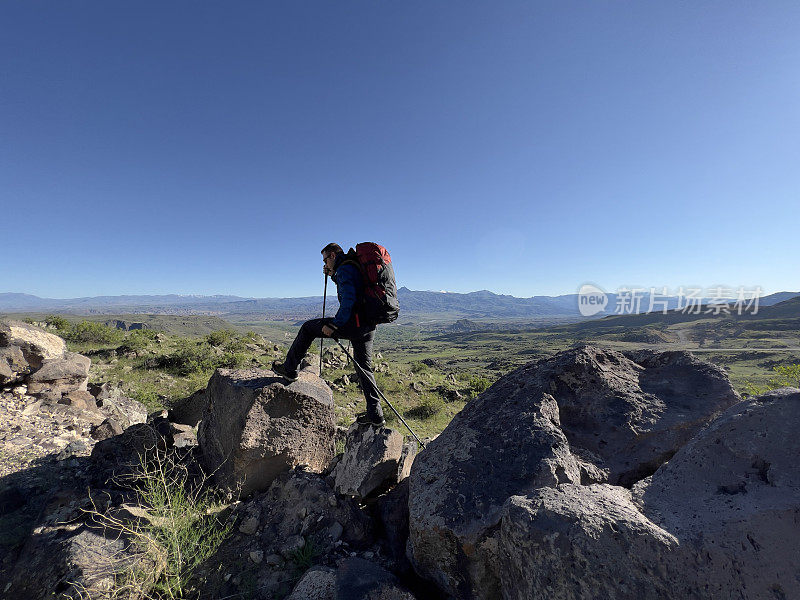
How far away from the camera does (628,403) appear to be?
4.12 metres

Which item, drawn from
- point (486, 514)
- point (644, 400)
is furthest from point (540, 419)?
point (644, 400)

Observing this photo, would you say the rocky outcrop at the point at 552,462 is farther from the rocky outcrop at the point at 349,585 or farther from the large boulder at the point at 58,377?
the large boulder at the point at 58,377

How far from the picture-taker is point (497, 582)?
9.59ft

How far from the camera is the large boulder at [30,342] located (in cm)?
873

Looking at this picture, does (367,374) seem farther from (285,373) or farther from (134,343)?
(134,343)

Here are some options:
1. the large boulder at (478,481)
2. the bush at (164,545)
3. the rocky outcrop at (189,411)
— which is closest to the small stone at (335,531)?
the large boulder at (478,481)

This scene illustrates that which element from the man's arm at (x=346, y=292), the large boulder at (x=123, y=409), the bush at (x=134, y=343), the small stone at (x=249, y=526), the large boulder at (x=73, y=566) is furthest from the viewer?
the bush at (x=134, y=343)

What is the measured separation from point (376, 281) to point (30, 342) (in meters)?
10.7

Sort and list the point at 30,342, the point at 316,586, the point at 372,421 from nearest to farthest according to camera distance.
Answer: the point at 316,586, the point at 372,421, the point at 30,342

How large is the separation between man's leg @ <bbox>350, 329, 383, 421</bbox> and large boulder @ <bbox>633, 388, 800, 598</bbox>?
144 inches

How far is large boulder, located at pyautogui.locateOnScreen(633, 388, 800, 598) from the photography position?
2105 mm

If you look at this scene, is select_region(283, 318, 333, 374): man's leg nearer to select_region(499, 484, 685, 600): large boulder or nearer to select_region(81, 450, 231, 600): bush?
select_region(81, 450, 231, 600): bush

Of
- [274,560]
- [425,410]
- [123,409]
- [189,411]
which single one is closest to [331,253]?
[274,560]

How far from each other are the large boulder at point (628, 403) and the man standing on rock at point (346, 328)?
2.65 meters
